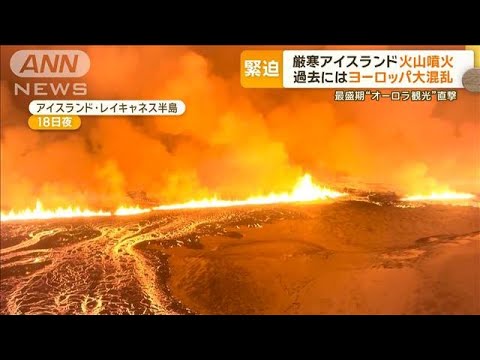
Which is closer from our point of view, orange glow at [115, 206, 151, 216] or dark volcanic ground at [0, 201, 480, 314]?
dark volcanic ground at [0, 201, 480, 314]

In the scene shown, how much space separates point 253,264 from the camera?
2246 mm

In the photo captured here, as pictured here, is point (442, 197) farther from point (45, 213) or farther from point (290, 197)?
point (45, 213)

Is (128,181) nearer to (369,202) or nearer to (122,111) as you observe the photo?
(122,111)

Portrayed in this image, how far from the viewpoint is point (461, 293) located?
2221 millimetres

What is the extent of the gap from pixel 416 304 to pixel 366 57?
1.36 metres

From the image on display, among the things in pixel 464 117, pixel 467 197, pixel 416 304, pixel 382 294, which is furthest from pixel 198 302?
pixel 464 117
